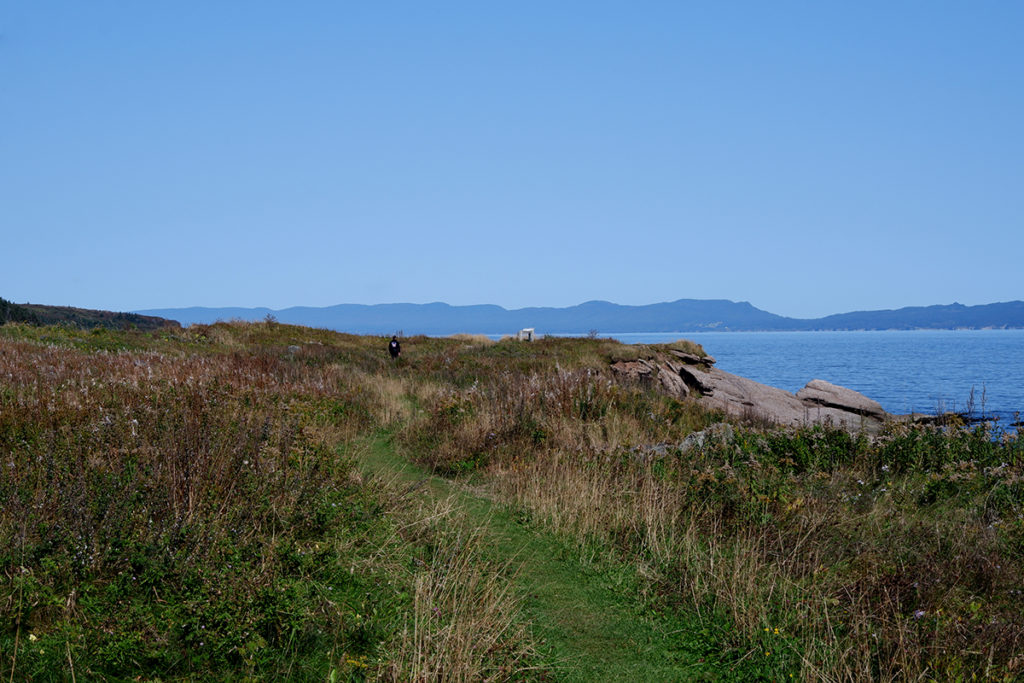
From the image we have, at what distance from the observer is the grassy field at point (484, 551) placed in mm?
4641

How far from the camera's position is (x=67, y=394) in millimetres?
9445

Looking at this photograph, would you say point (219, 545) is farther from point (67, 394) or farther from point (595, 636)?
point (67, 394)

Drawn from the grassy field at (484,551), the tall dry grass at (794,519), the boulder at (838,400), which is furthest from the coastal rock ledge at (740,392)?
the grassy field at (484,551)

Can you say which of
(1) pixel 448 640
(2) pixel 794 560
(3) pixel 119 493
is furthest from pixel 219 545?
(2) pixel 794 560

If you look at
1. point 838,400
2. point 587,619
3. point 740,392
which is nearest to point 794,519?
point 587,619

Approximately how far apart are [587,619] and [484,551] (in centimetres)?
132

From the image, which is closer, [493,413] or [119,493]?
[119,493]

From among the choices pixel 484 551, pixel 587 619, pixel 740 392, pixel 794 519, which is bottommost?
pixel 587 619

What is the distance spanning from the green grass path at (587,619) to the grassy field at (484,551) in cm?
2

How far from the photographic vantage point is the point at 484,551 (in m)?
6.89

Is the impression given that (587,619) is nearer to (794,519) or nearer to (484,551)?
(484,551)

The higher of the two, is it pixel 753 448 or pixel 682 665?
pixel 753 448

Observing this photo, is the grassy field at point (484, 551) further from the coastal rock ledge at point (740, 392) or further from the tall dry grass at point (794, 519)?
the coastal rock ledge at point (740, 392)

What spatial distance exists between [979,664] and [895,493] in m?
4.95
